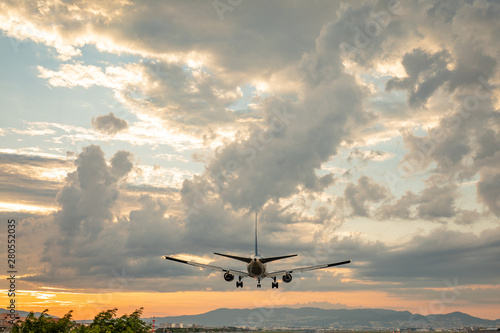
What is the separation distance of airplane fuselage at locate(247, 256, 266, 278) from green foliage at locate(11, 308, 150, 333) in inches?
954

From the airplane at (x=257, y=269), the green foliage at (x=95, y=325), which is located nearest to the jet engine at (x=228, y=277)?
the airplane at (x=257, y=269)

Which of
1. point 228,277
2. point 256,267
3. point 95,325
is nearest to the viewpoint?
point 95,325

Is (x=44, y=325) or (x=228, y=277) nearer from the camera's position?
(x=44, y=325)

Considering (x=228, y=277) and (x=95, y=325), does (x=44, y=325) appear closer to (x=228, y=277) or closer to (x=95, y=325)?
(x=95, y=325)

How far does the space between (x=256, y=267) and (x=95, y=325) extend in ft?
110

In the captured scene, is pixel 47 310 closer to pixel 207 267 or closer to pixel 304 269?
pixel 207 267

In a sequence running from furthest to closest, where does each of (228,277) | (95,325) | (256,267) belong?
1. (228,277)
2. (256,267)
3. (95,325)

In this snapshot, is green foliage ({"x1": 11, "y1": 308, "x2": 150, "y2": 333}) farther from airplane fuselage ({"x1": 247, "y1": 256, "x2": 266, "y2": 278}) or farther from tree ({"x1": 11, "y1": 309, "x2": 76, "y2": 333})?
airplane fuselage ({"x1": 247, "y1": 256, "x2": 266, "y2": 278})

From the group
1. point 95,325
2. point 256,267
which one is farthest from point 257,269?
point 95,325

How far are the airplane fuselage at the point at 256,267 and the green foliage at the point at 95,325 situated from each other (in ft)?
79.5

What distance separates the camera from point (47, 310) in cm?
7006

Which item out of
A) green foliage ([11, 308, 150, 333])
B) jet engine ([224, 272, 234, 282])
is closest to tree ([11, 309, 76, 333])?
green foliage ([11, 308, 150, 333])

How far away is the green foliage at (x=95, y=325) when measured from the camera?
2388 inches

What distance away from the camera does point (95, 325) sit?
6084 cm
